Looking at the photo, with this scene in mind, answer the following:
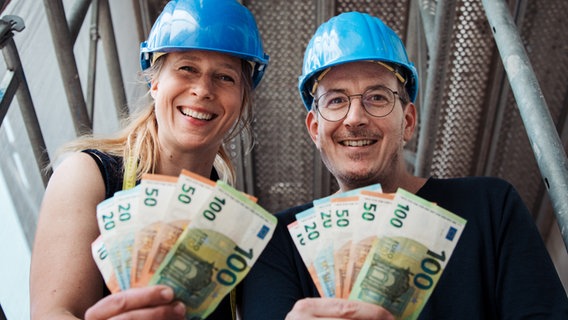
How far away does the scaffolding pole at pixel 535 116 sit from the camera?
2064 mm

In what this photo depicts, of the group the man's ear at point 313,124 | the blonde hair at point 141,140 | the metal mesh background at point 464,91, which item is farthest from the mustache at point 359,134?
the metal mesh background at point 464,91

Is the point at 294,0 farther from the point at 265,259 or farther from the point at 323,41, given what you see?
the point at 265,259

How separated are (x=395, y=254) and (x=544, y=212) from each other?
4635mm

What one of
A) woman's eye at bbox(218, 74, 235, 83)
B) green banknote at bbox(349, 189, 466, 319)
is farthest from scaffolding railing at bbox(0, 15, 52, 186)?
green banknote at bbox(349, 189, 466, 319)

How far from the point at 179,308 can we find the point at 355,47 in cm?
143

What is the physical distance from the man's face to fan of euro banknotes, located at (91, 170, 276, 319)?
2.36ft

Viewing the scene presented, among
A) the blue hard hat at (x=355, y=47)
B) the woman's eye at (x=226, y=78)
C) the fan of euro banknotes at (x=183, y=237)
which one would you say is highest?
the blue hard hat at (x=355, y=47)

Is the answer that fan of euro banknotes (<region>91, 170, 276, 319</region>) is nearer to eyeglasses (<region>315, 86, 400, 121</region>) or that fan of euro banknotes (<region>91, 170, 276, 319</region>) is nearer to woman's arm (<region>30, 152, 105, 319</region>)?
woman's arm (<region>30, 152, 105, 319</region>)

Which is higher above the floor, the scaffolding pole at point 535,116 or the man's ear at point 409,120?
the scaffolding pole at point 535,116

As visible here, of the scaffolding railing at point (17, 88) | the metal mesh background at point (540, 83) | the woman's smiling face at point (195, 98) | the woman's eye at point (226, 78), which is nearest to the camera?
the woman's smiling face at point (195, 98)

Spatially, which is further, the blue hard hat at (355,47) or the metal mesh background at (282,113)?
the metal mesh background at (282,113)

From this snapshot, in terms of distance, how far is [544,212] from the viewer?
559 centimetres

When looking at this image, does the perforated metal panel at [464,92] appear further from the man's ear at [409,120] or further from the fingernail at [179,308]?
the fingernail at [179,308]

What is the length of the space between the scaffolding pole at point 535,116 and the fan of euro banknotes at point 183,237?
3.70 feet
